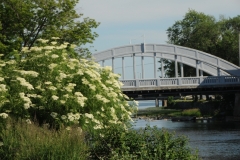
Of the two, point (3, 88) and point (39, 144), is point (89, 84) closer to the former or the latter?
point (3, 88)

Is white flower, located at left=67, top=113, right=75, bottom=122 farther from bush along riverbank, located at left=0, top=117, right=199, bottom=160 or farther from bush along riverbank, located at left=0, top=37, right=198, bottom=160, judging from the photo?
bush along riverbank, located at left=0, top=117, right=199, bottom=160

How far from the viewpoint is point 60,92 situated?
1873 cm

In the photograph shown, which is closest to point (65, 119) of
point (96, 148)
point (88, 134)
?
point (88, 134)

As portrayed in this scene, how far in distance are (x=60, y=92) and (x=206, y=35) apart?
232ft

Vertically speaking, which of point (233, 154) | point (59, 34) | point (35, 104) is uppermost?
point (59, 34)

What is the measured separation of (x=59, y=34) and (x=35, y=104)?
667 inches

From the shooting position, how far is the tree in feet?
115

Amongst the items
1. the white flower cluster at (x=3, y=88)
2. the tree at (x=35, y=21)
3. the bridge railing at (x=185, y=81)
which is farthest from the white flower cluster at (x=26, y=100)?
the bridge railing at (x=185, y=81)

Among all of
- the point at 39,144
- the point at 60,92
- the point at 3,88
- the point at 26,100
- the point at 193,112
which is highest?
the point at 3,88

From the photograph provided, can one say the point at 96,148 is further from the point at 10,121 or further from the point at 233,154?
the point at 233,154

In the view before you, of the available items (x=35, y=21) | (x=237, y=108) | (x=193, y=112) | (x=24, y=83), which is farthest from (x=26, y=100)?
(x=193, y=112)

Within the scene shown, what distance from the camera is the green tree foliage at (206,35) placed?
85.6 m

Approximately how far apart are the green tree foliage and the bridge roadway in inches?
1107

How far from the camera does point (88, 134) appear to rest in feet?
59.9
